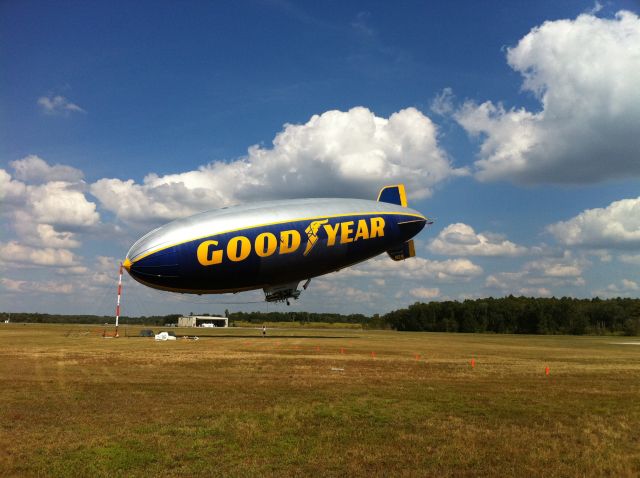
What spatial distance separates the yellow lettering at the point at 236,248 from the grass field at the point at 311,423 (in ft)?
39.0

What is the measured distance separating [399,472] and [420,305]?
524 ft

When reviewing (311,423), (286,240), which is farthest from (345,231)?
(311,423)

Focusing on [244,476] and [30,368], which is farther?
[30,368]

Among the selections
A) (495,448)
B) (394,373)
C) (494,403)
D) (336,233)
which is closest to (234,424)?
(495,448)

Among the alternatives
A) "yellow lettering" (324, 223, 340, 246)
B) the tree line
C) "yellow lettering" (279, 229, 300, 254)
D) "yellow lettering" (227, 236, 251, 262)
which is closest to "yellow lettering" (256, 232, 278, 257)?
"yellow lettering" (279, 229, 300, 254)

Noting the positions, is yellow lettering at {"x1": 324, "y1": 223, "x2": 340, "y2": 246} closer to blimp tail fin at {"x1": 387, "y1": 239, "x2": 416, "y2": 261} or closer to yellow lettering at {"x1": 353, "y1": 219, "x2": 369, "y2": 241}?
yellow lettering at {"x1": 353, "y1": 219, "x2": 369, "y2": 241}

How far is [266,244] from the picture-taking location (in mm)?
34125

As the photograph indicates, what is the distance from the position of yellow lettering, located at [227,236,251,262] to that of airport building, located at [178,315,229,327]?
111 metres

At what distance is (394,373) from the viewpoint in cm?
2317

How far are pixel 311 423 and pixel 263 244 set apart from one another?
22.2m

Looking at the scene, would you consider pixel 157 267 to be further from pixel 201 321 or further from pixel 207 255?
pixel 201 321

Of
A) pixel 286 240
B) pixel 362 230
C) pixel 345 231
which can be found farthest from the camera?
pixel 362 230

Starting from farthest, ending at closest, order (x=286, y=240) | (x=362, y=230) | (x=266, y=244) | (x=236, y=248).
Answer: (x=362, y=230)
(x=286, y=240)
(x=266, y=244)
(x=236, y=248)

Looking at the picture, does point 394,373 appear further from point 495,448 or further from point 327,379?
point 495,448
